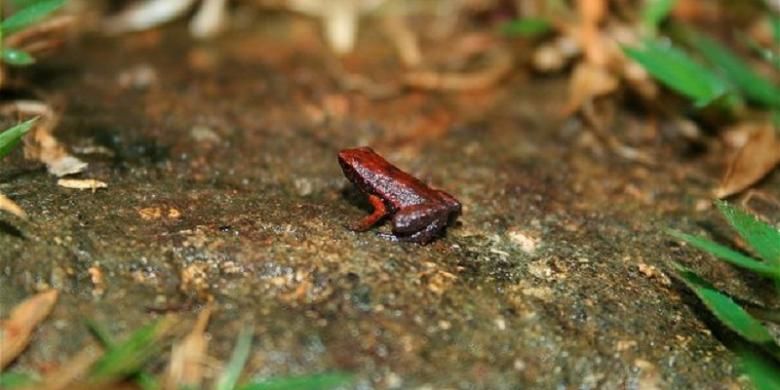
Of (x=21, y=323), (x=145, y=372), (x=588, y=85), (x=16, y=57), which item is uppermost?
(x=16, y=57)

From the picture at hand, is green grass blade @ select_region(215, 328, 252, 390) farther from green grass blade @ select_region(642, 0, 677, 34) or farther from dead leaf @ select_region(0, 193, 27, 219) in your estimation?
green grass blade @ select_region(642, 0, 677, 34)

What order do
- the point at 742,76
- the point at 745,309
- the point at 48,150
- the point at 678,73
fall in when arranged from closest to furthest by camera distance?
the point at 745,309
the point at 48,150
the point at 678,73
the point at 742,76

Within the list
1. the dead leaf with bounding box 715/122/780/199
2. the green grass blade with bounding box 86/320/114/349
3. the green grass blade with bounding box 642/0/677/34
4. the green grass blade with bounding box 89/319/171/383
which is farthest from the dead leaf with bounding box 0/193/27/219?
the green grass blade with bounding box 642/0/677/34

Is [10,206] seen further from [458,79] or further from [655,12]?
[655,12]

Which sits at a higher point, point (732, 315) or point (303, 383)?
point (732, 315)

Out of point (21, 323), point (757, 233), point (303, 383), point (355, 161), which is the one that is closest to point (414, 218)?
point (355, 161)

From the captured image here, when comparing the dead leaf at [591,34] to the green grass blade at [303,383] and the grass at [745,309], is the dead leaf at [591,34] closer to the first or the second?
the grass at [745,309]

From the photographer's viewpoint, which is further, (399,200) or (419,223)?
(399,200)
